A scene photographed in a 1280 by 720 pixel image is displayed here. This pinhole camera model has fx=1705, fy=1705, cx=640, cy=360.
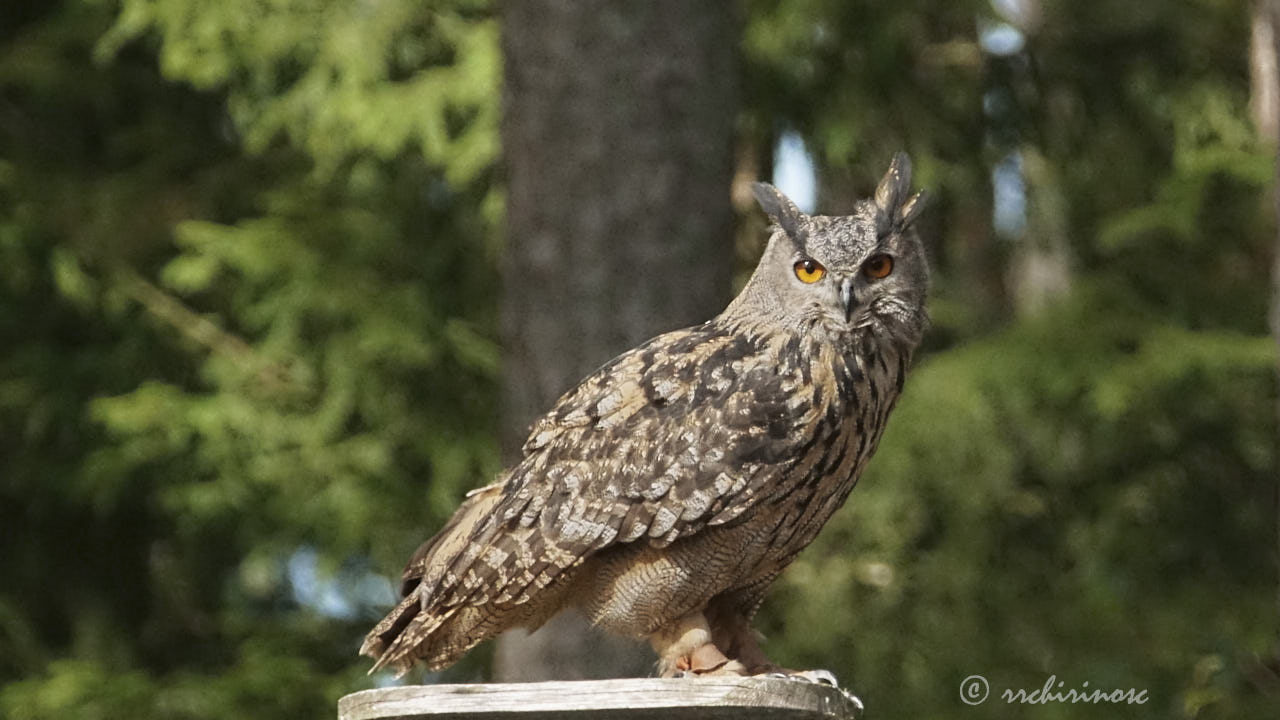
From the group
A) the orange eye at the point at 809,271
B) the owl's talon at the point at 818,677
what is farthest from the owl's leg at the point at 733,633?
the orange eye at the point at 809,271

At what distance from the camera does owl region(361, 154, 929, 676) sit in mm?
3113

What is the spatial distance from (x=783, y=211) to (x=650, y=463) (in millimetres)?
538

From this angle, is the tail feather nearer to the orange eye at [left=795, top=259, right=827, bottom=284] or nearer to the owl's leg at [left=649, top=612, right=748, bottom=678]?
the owl's leg at [left=649, top=612, right=748, bottom=678]

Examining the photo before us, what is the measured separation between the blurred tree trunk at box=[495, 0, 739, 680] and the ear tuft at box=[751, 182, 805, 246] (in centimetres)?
184

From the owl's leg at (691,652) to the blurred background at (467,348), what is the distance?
406 centimetres

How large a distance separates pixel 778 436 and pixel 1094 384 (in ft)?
16.0

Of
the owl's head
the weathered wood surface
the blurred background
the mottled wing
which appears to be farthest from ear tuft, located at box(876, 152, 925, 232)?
the blurred background

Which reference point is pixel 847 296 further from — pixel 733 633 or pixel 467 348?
pixel 467 348

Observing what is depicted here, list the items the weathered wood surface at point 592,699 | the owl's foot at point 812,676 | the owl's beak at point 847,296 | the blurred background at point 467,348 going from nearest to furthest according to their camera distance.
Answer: the weathered wood surface at point 592,699 < the owl's foot at point 812,676 < the owl's beak at point 847,296 < the blurred background at point 467,348

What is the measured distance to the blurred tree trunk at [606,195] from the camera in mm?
5117

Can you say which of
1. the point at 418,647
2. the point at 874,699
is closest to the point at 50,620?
the point at 874,699

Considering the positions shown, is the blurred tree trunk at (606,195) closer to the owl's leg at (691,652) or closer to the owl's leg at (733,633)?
the owl's leg at (733,633)

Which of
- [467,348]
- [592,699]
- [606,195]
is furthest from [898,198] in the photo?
[467,348]

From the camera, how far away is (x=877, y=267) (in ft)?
10.3
